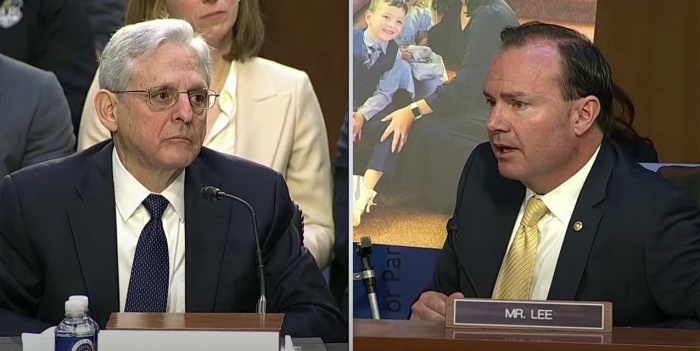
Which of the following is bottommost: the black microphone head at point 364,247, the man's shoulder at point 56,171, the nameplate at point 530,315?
the nameplate at point 530,315

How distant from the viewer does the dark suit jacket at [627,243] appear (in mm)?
4027

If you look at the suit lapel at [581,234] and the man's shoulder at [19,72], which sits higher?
the man's shoulder at [19,72]

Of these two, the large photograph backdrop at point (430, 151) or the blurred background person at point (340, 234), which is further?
the blurred background person at point (340, 234)

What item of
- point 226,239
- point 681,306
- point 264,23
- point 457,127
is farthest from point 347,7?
point 681,306

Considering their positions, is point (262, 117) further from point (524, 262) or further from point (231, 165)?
point (524, 262)

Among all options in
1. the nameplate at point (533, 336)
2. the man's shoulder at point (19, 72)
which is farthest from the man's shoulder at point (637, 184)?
the man's shoulder at point (19, 72)

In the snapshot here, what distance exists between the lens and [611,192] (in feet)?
13.3

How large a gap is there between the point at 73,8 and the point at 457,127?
4.52 ft

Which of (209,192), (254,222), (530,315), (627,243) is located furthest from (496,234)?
(209,192)

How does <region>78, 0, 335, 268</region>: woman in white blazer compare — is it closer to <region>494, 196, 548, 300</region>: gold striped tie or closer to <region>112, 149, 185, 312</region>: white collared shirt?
Result: <region>112, 149, 185, 312</region>: white collared shirt

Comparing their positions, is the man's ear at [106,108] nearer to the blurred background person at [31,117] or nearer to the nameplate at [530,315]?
the blurred background person at [31,117]

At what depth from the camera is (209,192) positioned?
3.96 metres

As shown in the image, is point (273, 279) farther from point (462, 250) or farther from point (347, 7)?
point (347, 7)

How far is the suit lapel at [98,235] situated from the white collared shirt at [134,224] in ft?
0.07
